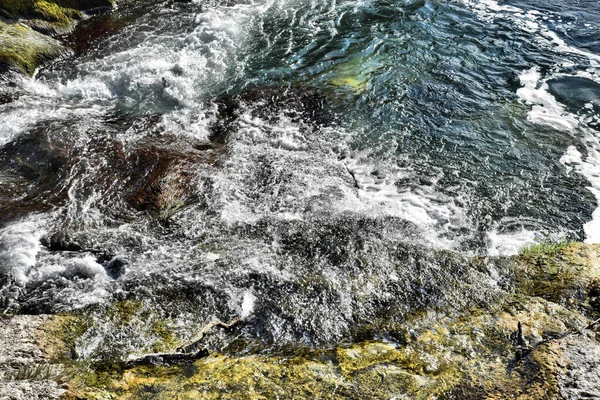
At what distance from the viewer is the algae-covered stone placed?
10.4 metres

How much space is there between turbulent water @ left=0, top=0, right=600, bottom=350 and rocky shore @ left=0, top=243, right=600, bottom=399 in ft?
1.21

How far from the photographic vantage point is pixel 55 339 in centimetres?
470

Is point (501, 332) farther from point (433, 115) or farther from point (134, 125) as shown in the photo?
point (134, 125)

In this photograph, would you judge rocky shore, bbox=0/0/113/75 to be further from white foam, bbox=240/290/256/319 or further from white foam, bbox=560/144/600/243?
white foam, bbox=560/144/600/243

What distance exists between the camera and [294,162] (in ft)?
27.0

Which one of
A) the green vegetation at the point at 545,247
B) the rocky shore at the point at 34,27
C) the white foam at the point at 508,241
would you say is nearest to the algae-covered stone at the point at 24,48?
the rocky shore at the point at 34,27

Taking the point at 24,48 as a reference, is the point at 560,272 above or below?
below

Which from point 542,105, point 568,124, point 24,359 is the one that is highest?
point 24,359

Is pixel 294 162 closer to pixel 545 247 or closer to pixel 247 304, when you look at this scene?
pixel 247 304

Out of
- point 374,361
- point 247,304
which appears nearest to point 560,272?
point 374,361

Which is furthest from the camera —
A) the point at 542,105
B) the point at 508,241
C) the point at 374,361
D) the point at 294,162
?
the point at 542,105

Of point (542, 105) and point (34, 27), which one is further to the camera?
point (34, 27)

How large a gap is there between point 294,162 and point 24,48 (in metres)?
8.34

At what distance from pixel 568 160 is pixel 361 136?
4.30m
